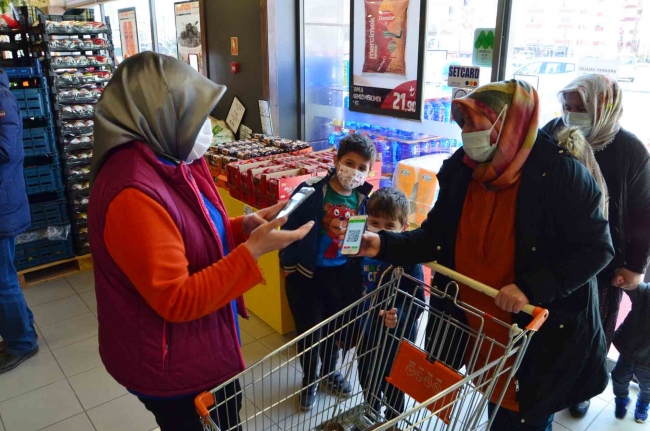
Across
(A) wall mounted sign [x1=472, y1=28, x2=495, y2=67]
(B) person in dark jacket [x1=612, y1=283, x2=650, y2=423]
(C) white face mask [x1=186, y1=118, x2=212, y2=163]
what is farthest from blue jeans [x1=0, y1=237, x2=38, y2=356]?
(B) person in dark jacket [x1=612, y1=283, x2=650, y2=423]

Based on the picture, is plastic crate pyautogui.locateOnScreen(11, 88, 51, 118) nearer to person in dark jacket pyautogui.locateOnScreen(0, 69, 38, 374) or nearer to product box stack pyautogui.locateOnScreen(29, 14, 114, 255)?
product box stack pyautogui.locateOnScreen(29, 14, 114, 255)

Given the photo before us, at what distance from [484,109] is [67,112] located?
3.73m

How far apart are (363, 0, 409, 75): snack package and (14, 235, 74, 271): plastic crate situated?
301 cm

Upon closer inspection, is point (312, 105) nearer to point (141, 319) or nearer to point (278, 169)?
point (278, 169)

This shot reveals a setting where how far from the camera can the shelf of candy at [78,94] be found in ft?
13.4

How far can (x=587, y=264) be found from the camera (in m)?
1.44

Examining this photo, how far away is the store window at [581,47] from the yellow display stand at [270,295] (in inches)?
72.5

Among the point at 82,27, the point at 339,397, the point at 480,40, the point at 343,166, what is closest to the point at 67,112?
the point at 82,27

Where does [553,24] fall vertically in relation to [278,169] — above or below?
above

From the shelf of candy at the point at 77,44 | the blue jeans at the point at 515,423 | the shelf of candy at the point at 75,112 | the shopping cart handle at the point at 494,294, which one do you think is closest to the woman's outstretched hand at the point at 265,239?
the shopping cart handle at the point at 494,294

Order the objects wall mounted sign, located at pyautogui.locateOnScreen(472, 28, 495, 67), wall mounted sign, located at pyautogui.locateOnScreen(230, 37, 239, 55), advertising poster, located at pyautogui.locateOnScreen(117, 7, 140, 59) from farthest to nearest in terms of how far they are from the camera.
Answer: advertising poster, located at pyautogui.locateOnScreen(117, 7, 140, 59), wall mounted sign, located at pyautogui.locateOnScreen(230, 37, 239, 55), wall mounted sign, located at pyautogui.locateOnScreen(472, 28, 495, 67)

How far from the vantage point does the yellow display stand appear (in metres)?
3.21

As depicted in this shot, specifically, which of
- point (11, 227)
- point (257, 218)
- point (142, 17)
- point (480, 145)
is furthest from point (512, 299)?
point (142, 17)

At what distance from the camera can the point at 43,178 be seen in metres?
4.03
